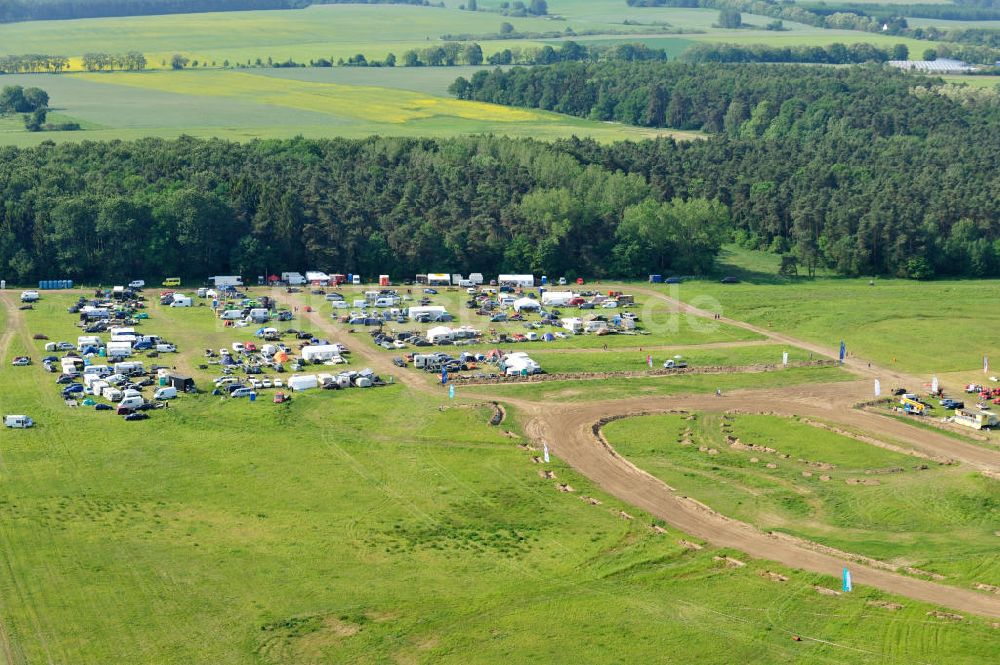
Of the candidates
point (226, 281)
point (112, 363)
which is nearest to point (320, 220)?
point (226, 281)

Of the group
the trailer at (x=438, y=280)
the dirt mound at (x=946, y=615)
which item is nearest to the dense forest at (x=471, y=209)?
the trailer at (x=438, y=280)

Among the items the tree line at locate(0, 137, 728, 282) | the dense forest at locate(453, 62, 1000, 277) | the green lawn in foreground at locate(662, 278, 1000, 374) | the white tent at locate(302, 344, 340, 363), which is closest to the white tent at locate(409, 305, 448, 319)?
the white tent at locate(302, 344, 340, 363)

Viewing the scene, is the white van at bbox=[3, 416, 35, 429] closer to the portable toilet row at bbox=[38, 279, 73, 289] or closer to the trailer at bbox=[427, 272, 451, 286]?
the portable toilet row at bbox=[38, 279, 73, 289]

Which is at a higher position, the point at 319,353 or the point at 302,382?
the point at 319,353

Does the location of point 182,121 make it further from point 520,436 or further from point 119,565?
point 119,565

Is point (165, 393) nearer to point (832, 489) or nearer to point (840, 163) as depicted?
point (832, 489)

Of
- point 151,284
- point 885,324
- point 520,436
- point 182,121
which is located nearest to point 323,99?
point 182,121
